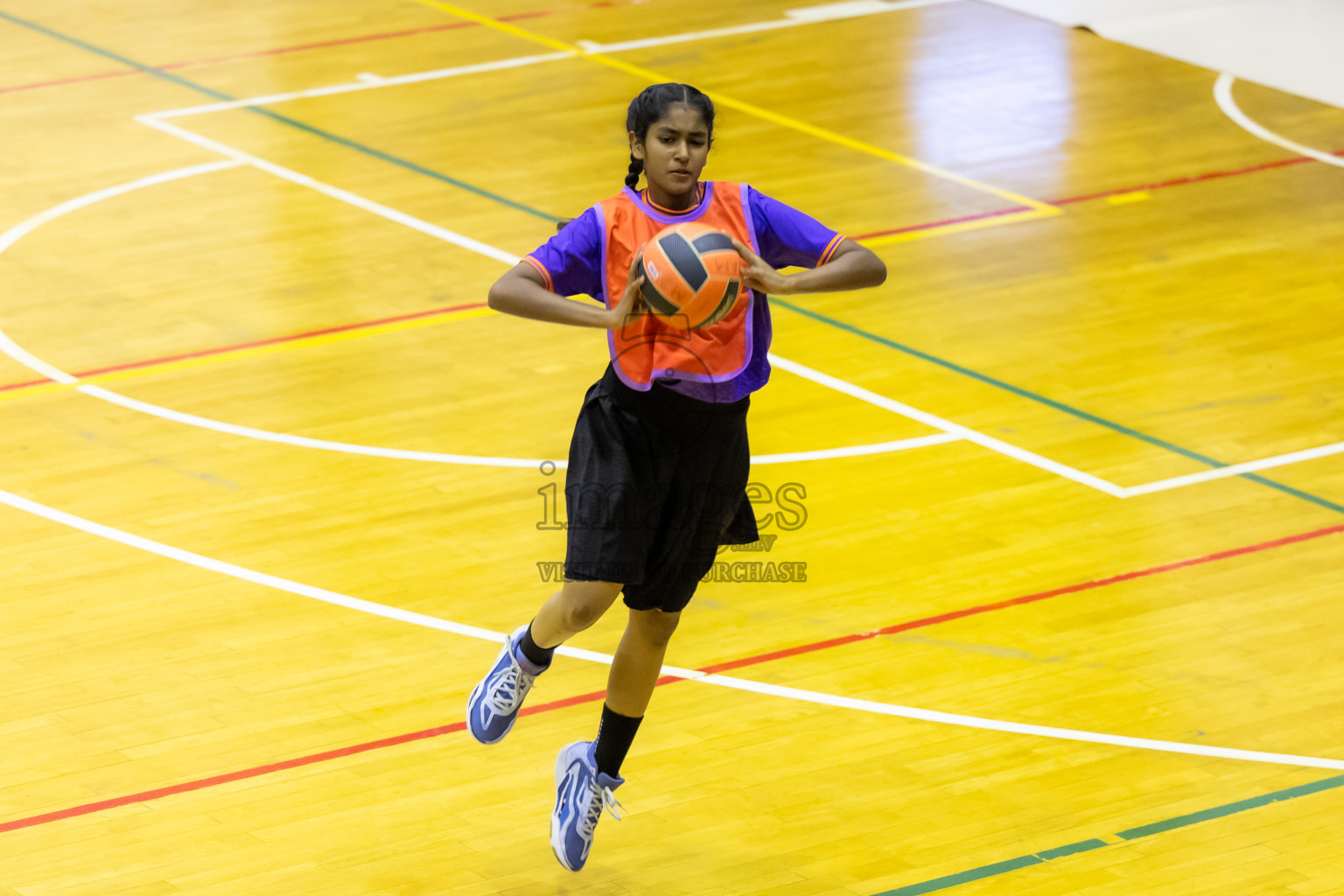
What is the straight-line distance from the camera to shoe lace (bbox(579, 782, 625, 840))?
459 centimetres

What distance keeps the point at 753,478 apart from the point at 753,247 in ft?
8.64

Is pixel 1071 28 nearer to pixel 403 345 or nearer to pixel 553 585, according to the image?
pixel 403 345

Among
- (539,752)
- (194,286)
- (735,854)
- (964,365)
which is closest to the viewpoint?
(735,854)

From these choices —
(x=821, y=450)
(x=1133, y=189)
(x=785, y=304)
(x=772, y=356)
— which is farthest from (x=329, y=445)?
(x=1133, y=189)

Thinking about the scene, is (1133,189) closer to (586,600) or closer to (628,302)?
(586,600)

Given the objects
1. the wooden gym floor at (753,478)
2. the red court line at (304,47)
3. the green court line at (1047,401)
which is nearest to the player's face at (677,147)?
the wooden gym floor at (753,478)

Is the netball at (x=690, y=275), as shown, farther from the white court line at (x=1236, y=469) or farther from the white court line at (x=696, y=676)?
the white court line at (x=1236, y=469)

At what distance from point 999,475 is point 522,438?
5.66ft

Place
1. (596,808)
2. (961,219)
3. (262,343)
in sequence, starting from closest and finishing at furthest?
(596,808)
(262,343)
(961,219)

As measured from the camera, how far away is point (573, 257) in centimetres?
427

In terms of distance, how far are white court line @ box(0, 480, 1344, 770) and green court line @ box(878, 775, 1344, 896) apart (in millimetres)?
142

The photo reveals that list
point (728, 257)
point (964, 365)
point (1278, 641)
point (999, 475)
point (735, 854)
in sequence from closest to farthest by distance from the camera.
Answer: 1. point (728, 257)
2. point (735, 854)
3. point (1278, 641)
4. point (999, 475)
5. point (964, 365)

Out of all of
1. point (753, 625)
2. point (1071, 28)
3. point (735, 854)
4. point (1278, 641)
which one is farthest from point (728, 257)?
point (1071, 28)

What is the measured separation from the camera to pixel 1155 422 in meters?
7.39
